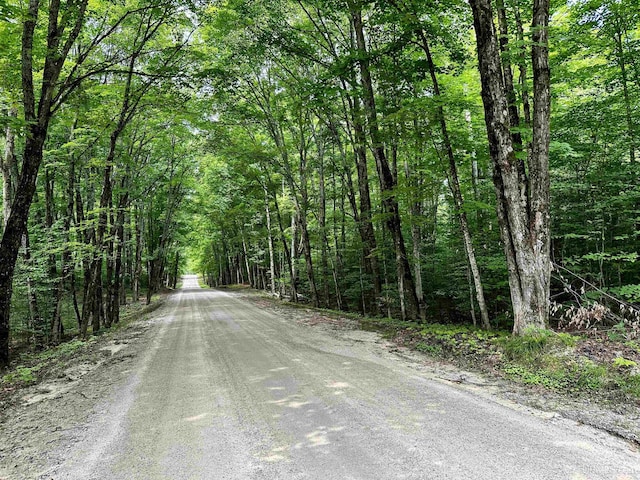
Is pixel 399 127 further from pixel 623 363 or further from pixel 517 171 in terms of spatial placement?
pixel 623 363

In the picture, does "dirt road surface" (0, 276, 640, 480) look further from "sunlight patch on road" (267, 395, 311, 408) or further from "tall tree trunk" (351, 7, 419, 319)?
"tall tree trunk" (351, 7, 419, 319)

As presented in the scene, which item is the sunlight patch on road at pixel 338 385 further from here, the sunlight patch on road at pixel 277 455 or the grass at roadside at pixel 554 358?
the grass at roadside at pixel 554 358

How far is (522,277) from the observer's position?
5832mm

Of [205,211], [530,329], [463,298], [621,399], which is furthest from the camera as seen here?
[205,211]

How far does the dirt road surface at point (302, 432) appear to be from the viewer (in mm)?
2818

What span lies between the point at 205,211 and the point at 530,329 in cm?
2613

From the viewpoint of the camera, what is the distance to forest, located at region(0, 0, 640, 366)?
612cm

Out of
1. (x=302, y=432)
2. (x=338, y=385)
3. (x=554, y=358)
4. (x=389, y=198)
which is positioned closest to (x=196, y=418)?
(x=302, y=432)

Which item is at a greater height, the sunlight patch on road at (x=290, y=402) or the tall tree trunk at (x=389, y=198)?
the tall tree trunk at (x=389, y=198)

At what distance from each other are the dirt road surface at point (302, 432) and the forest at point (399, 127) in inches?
105

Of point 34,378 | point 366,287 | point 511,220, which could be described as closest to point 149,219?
point 366,287

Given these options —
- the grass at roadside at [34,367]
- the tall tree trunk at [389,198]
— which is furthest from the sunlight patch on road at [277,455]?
the tall tree trunk at [389,198]

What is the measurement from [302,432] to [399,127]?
7183 mm

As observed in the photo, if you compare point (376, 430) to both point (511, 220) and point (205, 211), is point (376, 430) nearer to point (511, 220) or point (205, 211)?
point (511, 220)
